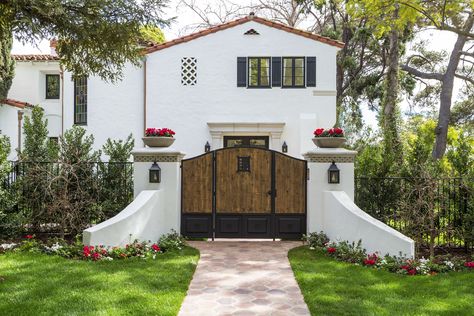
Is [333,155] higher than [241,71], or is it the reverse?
[241,71]

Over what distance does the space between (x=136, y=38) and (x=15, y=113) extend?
12.4 m

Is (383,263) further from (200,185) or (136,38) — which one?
(136,38)

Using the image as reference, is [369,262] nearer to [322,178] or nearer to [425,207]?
[425,207]

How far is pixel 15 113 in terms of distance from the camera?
19.4m

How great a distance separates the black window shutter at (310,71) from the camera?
16.5 metres

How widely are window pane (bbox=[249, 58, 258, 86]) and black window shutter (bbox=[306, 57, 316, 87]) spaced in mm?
1933

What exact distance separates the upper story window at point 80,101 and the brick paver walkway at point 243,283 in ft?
34.7

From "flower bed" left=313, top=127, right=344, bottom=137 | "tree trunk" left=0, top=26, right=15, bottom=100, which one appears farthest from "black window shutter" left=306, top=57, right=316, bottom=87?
"tree trunk" left=0, top=26, right=15, bottom=100

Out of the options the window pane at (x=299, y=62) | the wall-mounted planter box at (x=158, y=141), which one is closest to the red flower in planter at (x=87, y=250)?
the wall-mounted planter box at (x=158, y=141)

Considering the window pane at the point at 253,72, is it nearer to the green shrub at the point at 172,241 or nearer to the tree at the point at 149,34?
the tree at the point at 149,34

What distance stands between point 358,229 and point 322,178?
5.77 feet

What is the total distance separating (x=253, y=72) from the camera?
16781 millimetres

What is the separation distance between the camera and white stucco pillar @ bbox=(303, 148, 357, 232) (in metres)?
9.78

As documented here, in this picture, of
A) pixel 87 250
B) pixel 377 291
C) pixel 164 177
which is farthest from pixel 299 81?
pixel 377 291
